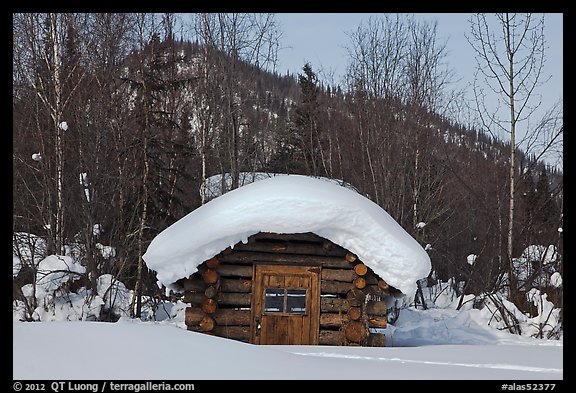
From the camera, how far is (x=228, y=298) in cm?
1055

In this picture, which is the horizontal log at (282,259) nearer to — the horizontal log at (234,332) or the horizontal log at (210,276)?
the horizontal log at (210,276)

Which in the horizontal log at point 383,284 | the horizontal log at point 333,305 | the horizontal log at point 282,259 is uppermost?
the horizontal log at point 282,259

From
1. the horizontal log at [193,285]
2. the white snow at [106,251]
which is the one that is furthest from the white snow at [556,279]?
the white snow at [106,251]

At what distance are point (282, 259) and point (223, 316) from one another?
4.89ft

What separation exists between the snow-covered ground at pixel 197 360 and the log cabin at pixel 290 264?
4.76 meters

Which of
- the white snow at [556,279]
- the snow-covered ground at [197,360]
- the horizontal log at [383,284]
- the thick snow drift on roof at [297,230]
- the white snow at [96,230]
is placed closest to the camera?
the snow-covered ground at [197,360]

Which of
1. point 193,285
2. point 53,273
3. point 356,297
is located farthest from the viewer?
point 53,273

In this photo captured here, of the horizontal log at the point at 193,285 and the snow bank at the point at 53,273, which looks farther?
the snow bank at the point at 53,273

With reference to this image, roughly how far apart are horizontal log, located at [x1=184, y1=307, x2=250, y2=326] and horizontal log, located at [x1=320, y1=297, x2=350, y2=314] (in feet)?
4.59

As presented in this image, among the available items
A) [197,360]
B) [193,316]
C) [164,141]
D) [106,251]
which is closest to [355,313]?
[193,316]

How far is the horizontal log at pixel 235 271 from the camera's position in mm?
10484

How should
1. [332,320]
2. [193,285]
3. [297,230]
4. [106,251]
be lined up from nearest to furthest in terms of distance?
1. [297,230]
2. [193,285]
3. [332,320]
4. [106,251]

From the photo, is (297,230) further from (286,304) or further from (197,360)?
(197,360)

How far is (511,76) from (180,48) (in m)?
17.1
